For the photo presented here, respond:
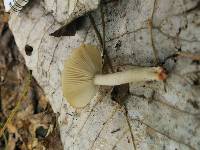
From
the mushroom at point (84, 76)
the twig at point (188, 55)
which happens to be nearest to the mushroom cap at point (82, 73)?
the mushroom at point (84, 76)

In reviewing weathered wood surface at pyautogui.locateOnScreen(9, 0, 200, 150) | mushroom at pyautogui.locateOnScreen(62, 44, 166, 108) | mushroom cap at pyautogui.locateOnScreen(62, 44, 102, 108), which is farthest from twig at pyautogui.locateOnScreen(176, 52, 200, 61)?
mushroom cap at pyautogui.locateOnScreen(62, 44, 102, 108)

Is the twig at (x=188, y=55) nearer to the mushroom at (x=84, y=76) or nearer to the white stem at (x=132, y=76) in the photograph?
the white stem at (x=132, y=76)

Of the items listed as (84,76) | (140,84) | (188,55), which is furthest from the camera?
(84,76)

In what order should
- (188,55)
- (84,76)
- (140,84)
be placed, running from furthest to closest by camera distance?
1. (84,76)
2. (140,84)
3. (188,55)

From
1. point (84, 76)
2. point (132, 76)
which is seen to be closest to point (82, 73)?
point (84, 76)

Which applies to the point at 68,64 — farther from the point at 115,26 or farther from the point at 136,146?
the point at 136,146

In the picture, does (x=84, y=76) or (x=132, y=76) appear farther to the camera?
(x=84, y=76)

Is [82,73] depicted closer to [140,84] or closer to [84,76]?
[84,76]
